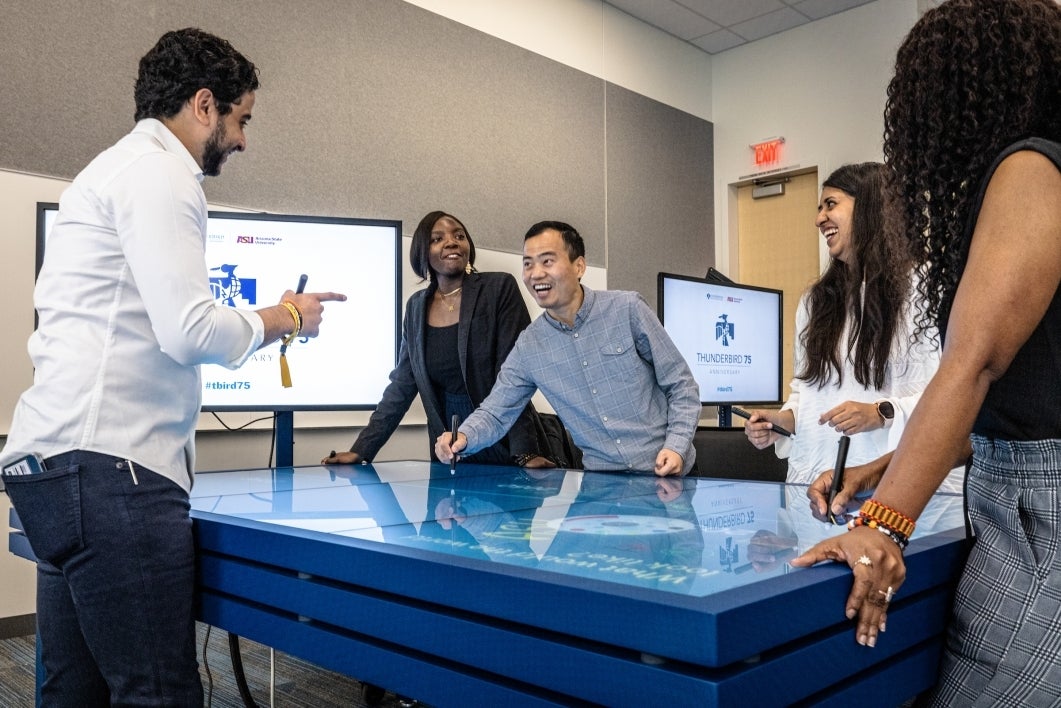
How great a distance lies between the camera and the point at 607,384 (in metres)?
2.36

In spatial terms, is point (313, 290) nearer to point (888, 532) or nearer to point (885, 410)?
point (885, 410)

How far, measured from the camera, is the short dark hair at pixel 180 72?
1.35 m

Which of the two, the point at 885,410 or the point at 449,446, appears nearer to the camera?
the point at 885,410

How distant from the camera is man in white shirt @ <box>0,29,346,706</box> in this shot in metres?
1.15

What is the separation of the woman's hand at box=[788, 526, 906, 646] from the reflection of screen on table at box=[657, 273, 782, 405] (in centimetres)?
257

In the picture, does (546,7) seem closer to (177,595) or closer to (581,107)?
(581,107)

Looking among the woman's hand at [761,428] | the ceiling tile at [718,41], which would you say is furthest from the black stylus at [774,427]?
the ceiling tile at [718,41]

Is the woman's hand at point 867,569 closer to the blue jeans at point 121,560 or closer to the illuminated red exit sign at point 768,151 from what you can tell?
the blue jeans at point 121,560

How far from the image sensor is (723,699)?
66 cm

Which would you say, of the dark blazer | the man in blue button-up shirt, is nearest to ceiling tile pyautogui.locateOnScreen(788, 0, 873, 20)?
the dark blazer

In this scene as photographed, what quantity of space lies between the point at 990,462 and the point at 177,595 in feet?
3.40

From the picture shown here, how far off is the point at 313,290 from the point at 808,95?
4049mm

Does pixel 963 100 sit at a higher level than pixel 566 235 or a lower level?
lower

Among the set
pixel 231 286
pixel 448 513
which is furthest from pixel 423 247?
pixel 448 513
